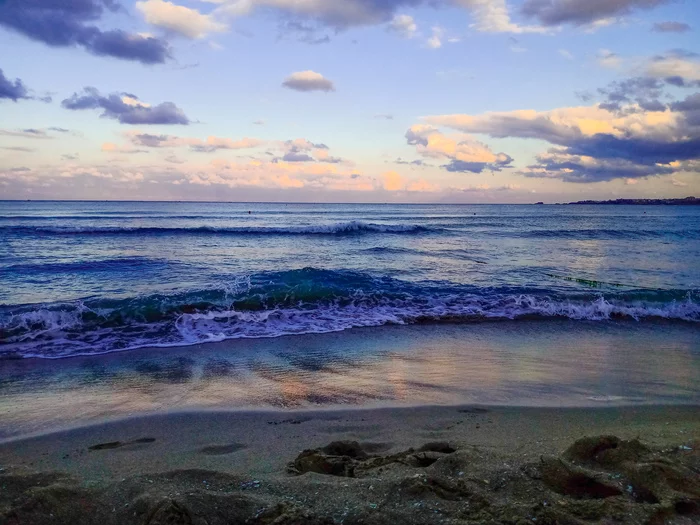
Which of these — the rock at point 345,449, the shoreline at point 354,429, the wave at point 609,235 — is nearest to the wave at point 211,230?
the wave at point 609,235

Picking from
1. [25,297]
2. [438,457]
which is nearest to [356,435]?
[438,457]

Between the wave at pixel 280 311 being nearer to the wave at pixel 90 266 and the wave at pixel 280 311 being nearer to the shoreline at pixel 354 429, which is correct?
the shoreline at pixel 354 429

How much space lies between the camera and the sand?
2871 mm

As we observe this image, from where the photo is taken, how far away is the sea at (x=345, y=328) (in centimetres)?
613

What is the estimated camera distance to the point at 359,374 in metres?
6.58

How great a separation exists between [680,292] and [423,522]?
13125 mm

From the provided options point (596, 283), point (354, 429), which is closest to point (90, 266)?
point (354, 429)

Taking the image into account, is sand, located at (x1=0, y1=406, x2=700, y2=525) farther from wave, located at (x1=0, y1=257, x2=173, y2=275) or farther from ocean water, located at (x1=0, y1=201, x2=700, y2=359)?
wave, located at (x1=0, y1=257, x2=173, y2=275)

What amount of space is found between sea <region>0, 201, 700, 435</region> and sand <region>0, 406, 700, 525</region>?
2.02 feet

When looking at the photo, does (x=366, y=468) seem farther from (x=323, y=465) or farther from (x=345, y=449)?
(x=345, y=449)

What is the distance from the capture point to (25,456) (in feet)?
13.9

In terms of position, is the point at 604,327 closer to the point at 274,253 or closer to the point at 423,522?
the point at 423,522

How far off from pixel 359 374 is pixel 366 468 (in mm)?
2926

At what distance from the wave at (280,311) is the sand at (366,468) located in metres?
4.11
